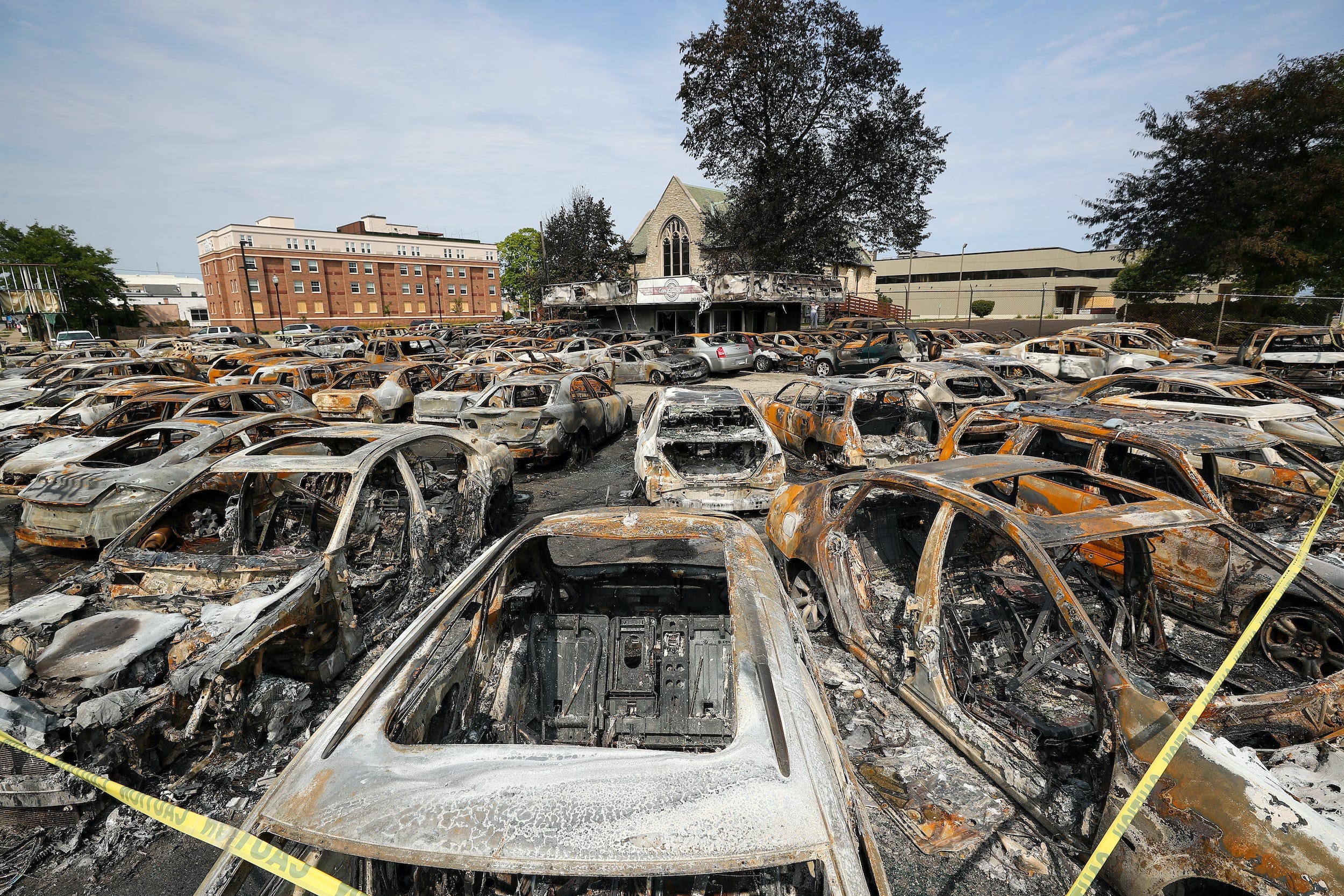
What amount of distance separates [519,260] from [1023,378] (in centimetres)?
6238

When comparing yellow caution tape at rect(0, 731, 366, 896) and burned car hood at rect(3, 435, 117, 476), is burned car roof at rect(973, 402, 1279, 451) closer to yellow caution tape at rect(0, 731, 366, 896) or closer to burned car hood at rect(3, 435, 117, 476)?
yellow caution tape at rect(0, 731, 366, 896)

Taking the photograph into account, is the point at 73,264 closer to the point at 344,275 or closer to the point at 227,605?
the point at 344,275

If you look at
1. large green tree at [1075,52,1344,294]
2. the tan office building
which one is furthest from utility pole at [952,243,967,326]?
large green tree at [1075,52,1344,294]

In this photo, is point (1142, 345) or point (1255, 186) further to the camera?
point (1255, 186)

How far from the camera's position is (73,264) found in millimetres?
46688

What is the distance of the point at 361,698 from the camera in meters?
2.09

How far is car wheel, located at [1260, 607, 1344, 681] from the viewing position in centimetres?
347

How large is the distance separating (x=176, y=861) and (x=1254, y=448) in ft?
25.6

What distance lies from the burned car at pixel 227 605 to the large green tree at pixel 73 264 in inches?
2260

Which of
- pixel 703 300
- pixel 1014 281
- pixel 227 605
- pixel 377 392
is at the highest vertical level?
pixel 1014 281

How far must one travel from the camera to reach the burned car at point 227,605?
10.1ft

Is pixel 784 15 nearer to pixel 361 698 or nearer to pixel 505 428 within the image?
pixel 505 428

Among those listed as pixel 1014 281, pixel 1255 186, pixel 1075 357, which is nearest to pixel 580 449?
pixel 1075 357

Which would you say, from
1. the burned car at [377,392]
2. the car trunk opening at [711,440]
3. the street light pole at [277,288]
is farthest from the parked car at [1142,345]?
the street light pole at [277,288]
